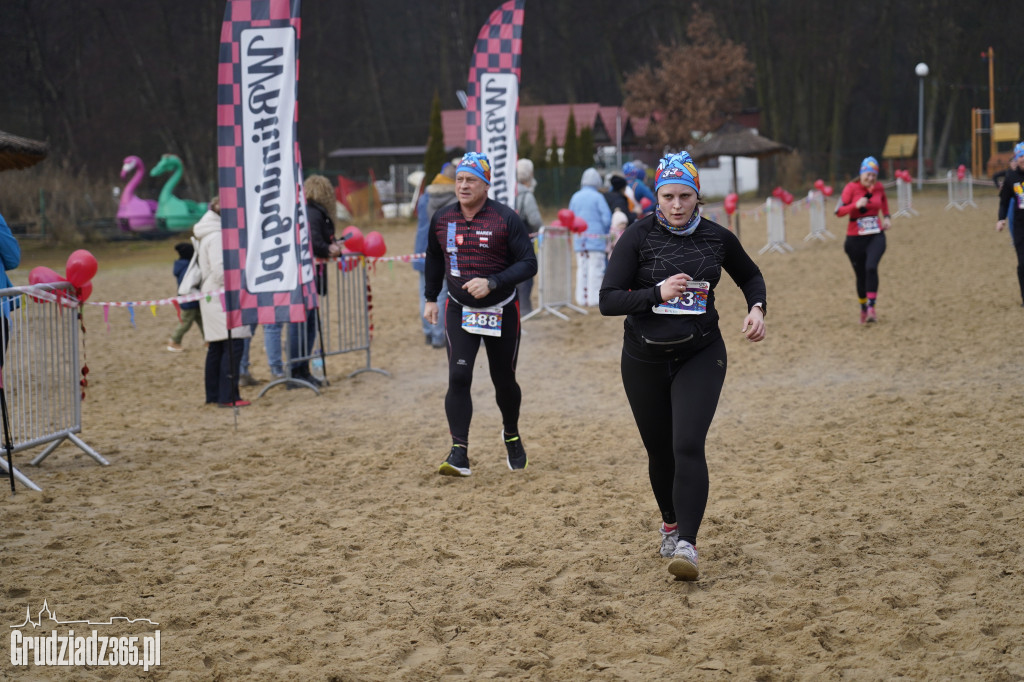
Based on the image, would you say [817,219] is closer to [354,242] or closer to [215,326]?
Answer: [354,242]

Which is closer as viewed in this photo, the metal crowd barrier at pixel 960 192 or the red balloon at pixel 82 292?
the red balloon at pixel 82 292

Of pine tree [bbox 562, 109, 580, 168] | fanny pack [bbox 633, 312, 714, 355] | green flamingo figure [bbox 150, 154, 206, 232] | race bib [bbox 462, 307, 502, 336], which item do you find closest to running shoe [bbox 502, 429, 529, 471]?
race bib [bbox 462, 307, 502, 336]

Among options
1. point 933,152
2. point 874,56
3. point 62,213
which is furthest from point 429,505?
point 874,56

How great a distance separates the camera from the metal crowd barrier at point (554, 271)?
14141 millimetres

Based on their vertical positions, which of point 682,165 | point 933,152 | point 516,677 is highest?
point 933,152

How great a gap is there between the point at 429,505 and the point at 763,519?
1966 mm

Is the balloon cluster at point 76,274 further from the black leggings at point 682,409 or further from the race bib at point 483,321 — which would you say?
the black leggings at point 682,409

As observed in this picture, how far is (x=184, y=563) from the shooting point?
208 inches

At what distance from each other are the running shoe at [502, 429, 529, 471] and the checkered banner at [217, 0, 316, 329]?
2.28 m

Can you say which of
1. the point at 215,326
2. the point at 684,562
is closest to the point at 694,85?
the point at 215,326

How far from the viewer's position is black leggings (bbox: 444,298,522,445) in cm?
671

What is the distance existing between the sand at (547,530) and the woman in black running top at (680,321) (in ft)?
1.66

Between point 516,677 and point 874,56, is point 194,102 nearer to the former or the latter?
point 874,56

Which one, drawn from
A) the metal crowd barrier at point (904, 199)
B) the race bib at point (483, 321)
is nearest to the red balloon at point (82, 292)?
the race bib at point (483, 321)
